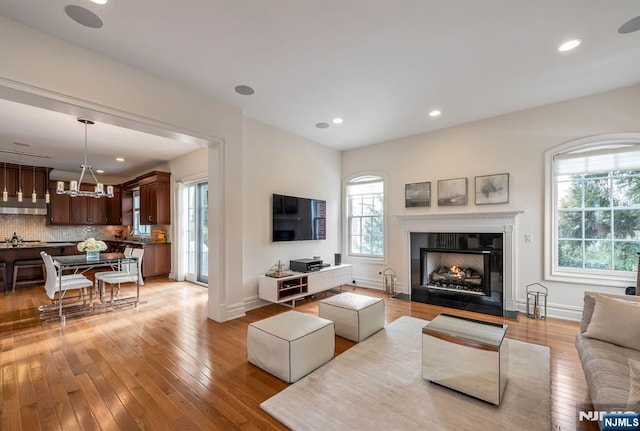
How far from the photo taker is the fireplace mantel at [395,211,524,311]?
13.5 ft

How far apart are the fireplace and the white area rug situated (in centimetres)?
163

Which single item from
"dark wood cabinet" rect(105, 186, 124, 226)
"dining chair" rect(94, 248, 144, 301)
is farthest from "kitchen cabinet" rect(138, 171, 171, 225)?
"dark wood cabinet" rect(105, 186, 124, 226)

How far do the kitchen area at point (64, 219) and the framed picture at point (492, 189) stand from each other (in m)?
6.29

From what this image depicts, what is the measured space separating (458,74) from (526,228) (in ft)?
8.33

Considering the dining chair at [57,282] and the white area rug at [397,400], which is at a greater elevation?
the dining chair at [57,282]

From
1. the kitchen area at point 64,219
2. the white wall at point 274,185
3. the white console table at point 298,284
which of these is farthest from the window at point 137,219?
the white console table at point 298,284

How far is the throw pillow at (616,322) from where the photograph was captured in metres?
1.99

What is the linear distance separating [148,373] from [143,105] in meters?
2.71

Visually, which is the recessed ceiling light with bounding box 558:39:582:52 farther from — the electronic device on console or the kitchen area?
the kitchen area

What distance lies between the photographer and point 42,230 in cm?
762

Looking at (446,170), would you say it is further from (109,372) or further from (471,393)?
(109,372)

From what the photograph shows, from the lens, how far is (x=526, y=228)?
4090mm

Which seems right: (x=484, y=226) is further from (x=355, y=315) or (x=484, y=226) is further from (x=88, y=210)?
(x=88, y=210)

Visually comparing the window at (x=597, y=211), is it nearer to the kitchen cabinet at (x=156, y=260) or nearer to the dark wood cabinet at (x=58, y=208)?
the kitchen cabinet at (x=156, y=260)
